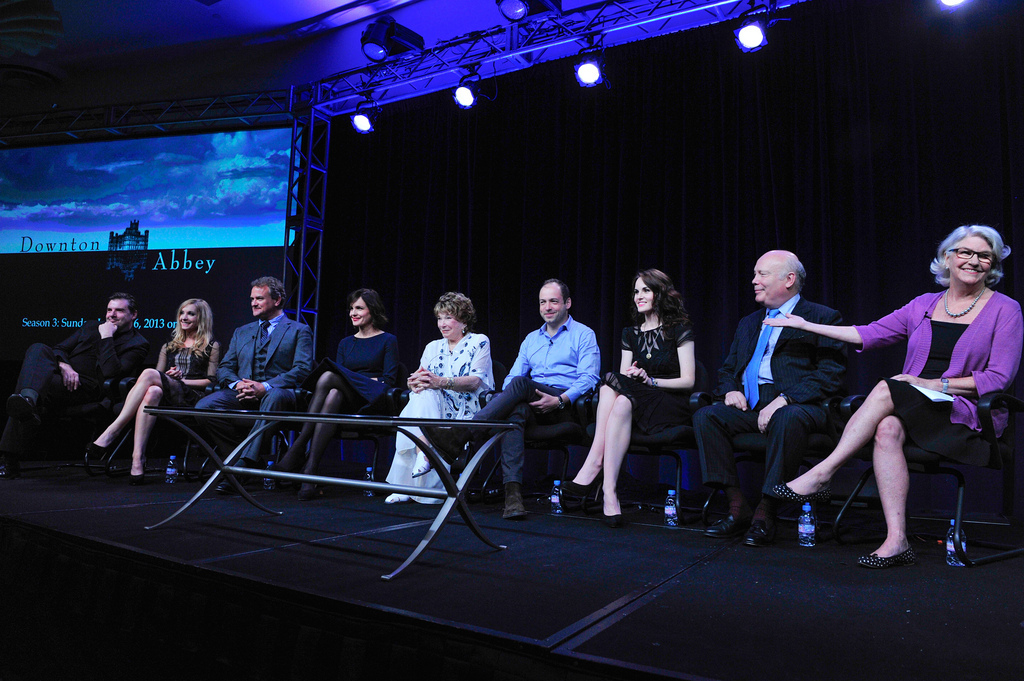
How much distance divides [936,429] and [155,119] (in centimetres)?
737

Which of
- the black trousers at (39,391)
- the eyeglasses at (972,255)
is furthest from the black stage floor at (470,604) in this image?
the black trousers at (39,391)

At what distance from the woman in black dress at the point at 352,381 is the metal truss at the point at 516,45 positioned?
2.26 metres

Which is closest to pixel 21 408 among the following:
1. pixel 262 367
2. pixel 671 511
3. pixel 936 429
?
pixel 262 367

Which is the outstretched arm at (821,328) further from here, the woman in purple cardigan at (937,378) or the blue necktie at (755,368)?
the blue necktie at (755,368)

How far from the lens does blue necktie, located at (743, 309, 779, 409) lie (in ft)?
10.6

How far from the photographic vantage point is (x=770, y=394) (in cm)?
314

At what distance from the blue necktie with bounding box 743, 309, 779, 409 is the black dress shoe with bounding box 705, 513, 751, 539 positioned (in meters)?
0.62

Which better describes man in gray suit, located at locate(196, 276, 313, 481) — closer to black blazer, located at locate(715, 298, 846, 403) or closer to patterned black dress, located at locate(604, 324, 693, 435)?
patterned black dress, located at locate(604, 324, 693, 435)

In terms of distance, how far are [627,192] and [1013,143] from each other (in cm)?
237

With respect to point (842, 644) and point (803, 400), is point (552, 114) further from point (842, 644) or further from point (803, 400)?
point (842, 644)

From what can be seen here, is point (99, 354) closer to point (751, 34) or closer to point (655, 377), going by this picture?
point (655, 377)

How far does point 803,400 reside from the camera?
294 centimetres

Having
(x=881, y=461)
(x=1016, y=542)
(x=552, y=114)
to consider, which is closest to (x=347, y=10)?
(x=552, y=114)

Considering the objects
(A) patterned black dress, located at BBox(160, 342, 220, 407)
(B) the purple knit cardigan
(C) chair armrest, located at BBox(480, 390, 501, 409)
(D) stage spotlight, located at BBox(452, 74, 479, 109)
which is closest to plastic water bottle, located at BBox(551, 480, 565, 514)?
(C) chair armrest, located at BBox(480, 390, 501, 409)
